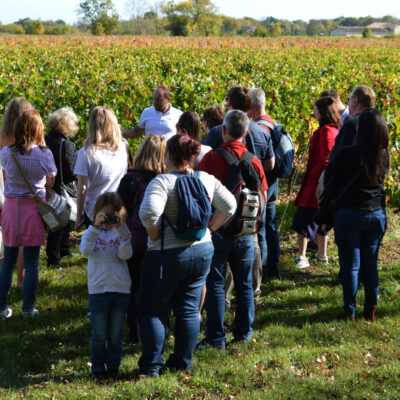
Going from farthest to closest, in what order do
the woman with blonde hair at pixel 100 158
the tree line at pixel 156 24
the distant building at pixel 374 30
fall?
1. the distant building at pixel 374 30
2. the tree line at pixel 156 24
3. the woman with blonde hair at pixel 100 158

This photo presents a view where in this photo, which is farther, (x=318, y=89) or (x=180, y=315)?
(x=318, y=89)

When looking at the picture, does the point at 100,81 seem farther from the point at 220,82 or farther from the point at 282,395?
the point at 282,395

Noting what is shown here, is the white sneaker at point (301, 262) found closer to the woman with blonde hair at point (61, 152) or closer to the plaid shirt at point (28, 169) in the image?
the woman with blonde hair at point (61, 152)

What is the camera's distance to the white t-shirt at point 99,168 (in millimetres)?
4457

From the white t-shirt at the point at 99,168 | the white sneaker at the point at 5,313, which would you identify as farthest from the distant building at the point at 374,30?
the white sneaker at the point at 5,313

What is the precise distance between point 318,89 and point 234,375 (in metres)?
7.18

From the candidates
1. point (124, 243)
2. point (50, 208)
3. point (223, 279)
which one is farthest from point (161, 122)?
point (124, 243)

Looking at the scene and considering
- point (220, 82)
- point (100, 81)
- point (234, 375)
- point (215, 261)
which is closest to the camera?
point (234, 375)

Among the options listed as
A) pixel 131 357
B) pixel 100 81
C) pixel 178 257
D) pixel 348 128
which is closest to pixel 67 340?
pixel 131 357

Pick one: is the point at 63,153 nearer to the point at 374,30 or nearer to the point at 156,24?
the point at 156,24

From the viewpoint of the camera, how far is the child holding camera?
146 inches

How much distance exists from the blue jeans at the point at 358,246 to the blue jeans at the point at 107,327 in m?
1.99

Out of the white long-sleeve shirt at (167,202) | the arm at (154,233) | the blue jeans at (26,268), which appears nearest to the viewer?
the white long-sleeve shirt at (167,202)

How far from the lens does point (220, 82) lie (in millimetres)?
9508
